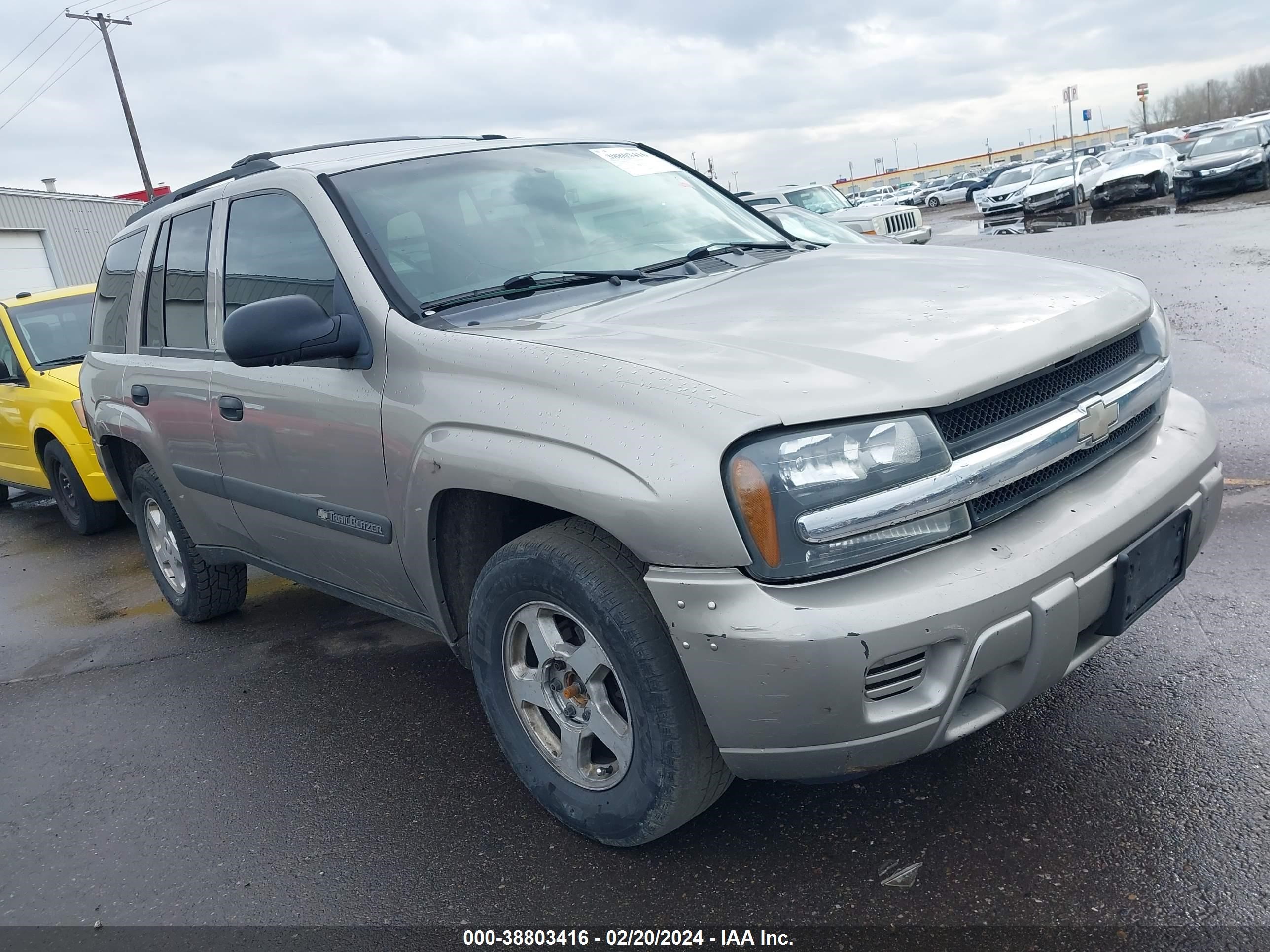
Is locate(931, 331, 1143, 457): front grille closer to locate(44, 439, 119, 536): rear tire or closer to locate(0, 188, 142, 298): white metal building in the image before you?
locate(44, 439, 119, 536): rear tire

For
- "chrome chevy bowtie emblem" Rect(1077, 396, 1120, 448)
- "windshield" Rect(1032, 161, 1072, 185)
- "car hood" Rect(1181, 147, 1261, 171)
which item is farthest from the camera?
"windshield" Rect(1032, 161, 1072, 185)

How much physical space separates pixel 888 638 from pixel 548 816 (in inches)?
51.2

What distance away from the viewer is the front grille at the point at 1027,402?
221cm

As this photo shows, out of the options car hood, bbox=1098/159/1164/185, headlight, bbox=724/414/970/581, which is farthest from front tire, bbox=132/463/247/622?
car hood, bbox=1098/159/1164/185

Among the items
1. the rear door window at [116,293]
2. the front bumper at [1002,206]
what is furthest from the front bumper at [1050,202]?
the rear door window at [116,293]

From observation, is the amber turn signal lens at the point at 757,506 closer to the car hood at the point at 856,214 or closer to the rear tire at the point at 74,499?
the rear tire at the point at 74,499

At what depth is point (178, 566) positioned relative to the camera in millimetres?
4883

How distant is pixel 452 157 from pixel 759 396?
1.88 metres

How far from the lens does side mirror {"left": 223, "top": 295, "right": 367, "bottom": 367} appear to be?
2756 mm

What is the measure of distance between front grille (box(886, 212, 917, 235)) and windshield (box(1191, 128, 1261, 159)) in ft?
39.6

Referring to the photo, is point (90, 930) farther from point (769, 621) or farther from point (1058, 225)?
point (1058, 225)

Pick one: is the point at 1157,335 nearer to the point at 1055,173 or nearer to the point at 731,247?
the point at 731,247

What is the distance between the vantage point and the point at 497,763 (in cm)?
323

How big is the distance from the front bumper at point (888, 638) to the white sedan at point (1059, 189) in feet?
89.4
